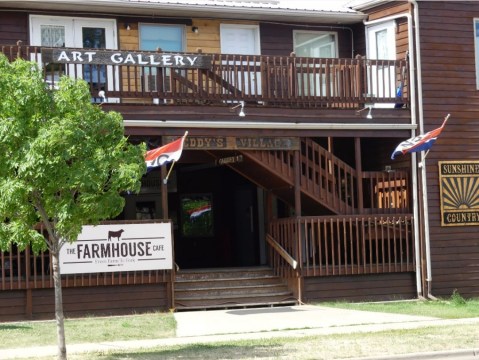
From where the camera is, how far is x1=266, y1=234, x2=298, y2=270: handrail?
20.9 meters

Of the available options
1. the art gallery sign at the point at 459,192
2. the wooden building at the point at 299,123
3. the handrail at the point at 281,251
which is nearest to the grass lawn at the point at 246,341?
the wooden building at the point at 299,123

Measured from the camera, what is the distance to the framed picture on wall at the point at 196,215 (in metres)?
27.0

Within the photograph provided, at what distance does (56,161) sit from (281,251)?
31.3ft

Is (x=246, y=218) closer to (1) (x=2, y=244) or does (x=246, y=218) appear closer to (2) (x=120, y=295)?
(2) (x=120, y=295)

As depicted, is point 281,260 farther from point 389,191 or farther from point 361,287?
point 389,191

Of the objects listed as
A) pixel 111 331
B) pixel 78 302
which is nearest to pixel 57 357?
pixel 111 331

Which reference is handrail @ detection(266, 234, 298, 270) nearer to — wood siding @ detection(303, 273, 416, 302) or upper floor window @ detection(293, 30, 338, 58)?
wood siding @ detection(303, 273, 416, 302)

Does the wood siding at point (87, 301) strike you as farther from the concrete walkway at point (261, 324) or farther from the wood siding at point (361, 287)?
the wood siding at point (361, 287)

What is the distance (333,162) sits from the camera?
21469mm

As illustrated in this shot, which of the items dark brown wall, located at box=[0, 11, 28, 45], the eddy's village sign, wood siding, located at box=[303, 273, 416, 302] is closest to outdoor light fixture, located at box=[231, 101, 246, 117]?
the eddy's village sign

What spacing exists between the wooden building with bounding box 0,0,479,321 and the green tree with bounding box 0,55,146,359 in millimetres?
5814

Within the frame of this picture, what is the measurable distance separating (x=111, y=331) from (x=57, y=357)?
10.5 ft

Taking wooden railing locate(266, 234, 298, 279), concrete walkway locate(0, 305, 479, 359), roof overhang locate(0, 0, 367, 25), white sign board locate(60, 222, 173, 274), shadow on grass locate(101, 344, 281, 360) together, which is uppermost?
roof overhang locate(0, 0, 367, 25)

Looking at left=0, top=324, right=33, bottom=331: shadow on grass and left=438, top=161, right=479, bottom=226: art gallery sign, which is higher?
A: left=438, top=161, right=479, bottom=226: art gallery sign
